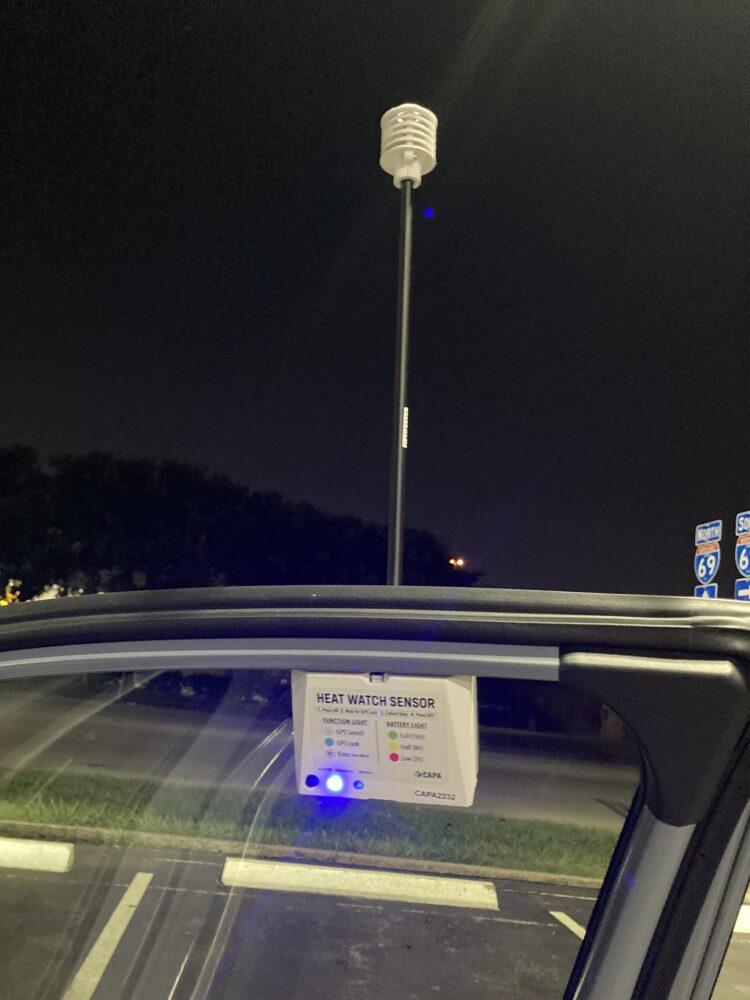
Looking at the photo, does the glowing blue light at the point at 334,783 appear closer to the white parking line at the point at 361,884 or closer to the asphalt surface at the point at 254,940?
the asphalt surface at the point at 254,940

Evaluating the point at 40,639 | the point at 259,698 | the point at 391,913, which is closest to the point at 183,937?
the point at 391,913

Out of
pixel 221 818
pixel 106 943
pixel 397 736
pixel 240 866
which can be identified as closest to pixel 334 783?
pixel 397 736

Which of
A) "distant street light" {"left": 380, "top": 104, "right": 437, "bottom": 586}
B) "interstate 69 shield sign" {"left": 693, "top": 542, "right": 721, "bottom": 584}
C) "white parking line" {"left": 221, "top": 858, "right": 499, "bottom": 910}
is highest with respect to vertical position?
"distant street light" {"left": 380, "top": 104, "right": 437, "bottom": 586}

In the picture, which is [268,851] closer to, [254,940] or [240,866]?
[240,866]

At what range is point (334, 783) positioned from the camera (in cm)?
119

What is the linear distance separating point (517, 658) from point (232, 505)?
96.2 ft

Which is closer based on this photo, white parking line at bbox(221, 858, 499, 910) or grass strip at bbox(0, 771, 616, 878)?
grass strip at bbox(0, 771, 616, 878)

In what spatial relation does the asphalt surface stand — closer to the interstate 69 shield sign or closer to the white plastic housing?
the white plastic housing

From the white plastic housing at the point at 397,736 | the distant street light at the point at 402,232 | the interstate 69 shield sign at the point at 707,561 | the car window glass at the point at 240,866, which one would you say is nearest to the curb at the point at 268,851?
the car window glass at the point at 240,866

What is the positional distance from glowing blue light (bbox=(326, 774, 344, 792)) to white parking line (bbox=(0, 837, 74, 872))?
197 cm

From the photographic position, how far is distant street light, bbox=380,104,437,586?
224 inches

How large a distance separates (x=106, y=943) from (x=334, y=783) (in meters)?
1.75

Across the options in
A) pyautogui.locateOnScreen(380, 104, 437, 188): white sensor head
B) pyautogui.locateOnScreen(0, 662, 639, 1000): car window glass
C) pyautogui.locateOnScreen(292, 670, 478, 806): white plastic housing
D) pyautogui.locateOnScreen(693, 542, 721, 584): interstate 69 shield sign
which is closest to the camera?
pyautogui.locateOnScreen(292, 670, 478, 806): white plastic housing

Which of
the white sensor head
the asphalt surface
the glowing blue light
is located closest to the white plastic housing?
the glowing blue light
